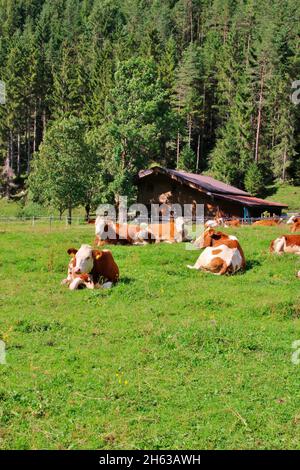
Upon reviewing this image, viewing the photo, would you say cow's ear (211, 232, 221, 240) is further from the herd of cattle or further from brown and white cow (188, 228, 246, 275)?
brown and white cow (188, 228, 246, 275)

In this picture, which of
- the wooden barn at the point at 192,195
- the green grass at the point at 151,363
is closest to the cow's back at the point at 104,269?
the green grass at the point at 151,363

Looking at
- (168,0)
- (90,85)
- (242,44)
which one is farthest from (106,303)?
(168,0)

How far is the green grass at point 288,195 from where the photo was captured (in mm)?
56781

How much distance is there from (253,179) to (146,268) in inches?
1881

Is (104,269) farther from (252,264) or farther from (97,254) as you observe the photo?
(252,264)

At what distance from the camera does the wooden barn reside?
41.0 m

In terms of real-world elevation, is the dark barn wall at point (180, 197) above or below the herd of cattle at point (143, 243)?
above

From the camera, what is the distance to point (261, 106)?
239ft

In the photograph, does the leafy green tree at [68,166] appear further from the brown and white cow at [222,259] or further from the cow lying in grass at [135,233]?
the brown and white cow at [222,259]

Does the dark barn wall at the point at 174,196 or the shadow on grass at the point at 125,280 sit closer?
the shadow on grass at the point at 125,280

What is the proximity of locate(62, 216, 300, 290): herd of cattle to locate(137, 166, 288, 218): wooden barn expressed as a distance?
61.5 ft

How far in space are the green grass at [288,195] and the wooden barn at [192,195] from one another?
41.0ft

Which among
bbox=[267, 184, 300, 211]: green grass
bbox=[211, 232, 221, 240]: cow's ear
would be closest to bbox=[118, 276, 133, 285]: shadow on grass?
bbox=[211, 232, 221, 240]: cow's ear

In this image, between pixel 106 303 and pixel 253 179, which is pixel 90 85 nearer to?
pixel 253 179
